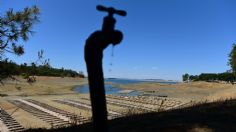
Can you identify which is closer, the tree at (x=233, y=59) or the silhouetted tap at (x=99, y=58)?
the silhouetted tap at (x=99, y=58)

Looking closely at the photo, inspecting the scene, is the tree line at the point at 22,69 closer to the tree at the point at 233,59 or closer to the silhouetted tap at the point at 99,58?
the silhouetted tap at the point at 99,58

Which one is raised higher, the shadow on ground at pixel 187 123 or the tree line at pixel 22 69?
the tree line at pixel 22 69

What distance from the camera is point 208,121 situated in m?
9.29

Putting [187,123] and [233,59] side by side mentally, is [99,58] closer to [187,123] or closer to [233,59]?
[187,123]

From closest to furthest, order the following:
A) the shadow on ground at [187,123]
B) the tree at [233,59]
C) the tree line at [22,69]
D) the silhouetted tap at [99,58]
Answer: the silhouetted tap at [99,58]
the shadow on ground at [187,123]
the tree line at [22,69]
the tree at [233,59]

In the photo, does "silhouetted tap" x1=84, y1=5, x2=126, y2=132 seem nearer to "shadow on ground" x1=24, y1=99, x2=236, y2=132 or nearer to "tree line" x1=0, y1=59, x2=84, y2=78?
"shadow on ground" x1=24, y1=99, x2=236, y2=132

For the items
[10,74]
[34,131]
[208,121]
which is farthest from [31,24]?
[208,121]

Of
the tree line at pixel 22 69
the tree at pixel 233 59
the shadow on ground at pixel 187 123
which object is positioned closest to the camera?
the shadow on ground at pixel 187 123

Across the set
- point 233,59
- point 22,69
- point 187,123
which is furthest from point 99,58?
point 233,59

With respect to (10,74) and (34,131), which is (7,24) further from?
(34,131)

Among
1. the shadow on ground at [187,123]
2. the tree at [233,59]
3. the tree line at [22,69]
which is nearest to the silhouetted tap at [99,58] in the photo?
the shadow on ground at [187,123]

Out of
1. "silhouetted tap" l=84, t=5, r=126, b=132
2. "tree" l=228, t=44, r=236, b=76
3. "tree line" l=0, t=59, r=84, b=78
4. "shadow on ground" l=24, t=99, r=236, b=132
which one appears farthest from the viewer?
"tree" l=228, t=44, r=236, b=76

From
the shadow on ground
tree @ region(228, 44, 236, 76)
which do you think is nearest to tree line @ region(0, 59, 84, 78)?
the shadow on ground

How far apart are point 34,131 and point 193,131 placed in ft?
17.1
